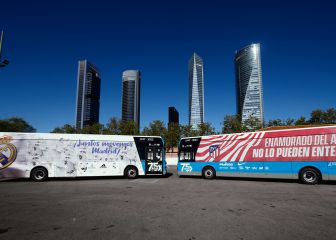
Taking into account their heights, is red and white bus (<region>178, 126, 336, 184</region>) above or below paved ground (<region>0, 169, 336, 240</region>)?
above

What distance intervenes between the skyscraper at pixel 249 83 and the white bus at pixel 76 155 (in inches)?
5328

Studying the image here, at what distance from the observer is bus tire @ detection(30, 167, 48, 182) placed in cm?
1404

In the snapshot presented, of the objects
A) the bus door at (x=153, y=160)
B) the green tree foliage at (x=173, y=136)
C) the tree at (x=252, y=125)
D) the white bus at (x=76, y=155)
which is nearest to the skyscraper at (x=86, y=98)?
the green tree foliage at (x=173, y=136)

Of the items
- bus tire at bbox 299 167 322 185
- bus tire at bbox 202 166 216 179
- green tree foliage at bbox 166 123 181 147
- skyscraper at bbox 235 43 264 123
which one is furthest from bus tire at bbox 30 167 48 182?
skyscraper at bbox 235 43 264 123

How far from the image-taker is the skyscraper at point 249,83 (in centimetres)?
14475

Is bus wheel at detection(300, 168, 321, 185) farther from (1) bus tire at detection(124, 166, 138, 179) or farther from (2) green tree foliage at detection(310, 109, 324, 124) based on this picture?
(2) green tree foliage at detection(310, 109, 324, 124)

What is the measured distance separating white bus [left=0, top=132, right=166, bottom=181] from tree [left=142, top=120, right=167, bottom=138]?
33347 millimetres

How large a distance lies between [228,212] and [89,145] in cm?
1160

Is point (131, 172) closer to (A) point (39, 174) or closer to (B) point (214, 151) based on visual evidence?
(A) point (39, 174)

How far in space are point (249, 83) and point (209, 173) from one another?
150 m

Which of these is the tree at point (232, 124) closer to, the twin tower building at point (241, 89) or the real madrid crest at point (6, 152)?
the real madrid crest at point (6, 152)

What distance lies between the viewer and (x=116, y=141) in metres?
15.5

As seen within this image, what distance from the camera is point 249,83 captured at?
151 metres

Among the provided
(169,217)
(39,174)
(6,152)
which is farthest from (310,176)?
(6,152)
